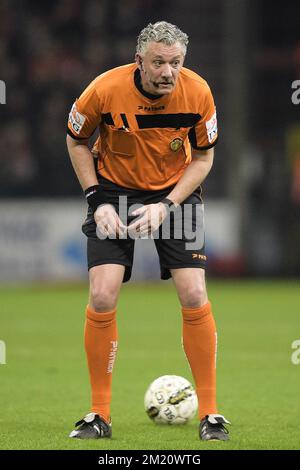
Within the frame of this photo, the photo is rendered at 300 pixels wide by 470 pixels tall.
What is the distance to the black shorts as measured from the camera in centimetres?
535

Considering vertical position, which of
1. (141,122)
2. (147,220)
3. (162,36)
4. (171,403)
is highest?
(162,36)

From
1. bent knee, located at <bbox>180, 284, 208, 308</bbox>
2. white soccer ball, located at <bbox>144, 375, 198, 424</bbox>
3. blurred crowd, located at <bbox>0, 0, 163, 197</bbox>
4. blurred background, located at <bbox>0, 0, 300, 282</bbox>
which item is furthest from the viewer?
blurred crowd, located at <bbox>0, 0, 163, 197</bbox>

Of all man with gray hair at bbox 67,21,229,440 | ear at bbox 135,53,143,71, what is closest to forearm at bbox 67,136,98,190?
man with gray hair at bbox 67,21,229,440

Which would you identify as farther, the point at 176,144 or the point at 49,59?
the point at 49,59

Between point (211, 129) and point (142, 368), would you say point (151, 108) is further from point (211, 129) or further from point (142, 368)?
point (142, 368)

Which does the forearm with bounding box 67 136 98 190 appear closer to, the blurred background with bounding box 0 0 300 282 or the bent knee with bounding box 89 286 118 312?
the bent knee with bounding box 89 286 118 312

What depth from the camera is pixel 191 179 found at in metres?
5.39

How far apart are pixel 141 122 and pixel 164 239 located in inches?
23.1

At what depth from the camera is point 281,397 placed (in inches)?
264

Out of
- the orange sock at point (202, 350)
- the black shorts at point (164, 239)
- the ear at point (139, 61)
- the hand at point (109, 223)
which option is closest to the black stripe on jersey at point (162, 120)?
the ear at point (139, 61)

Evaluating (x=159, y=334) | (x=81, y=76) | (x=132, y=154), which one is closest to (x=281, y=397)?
(x=132, y=154)

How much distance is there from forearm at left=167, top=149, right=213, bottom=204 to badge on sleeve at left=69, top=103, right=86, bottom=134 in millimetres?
554

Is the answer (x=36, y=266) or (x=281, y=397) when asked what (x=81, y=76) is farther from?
(x=281, y=397)

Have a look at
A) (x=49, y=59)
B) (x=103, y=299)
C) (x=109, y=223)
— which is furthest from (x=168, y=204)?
(x=49, y=59)
